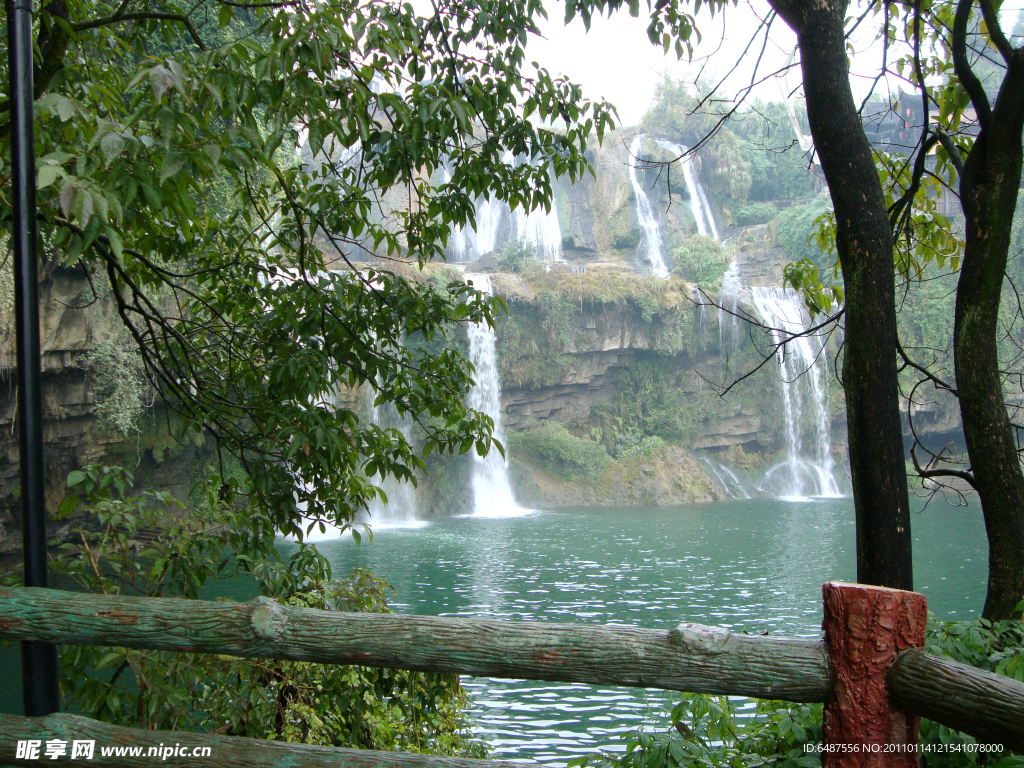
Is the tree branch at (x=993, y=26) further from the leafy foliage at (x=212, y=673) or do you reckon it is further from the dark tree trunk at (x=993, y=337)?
the leafy foliage at (x=212, y=673)

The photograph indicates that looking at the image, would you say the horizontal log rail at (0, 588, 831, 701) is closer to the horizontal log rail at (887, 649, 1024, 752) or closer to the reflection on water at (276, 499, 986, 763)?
the horizontal log rail at (887, 649, 1024, 752)

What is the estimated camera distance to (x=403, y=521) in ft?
68.4

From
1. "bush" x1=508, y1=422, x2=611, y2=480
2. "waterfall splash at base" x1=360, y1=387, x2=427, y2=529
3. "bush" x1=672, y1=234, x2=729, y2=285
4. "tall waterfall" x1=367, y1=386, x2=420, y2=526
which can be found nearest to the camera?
"waterfall splash at base" x1=360, y1=387, x2=427, y2=529

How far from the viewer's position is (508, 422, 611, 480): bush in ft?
81.0

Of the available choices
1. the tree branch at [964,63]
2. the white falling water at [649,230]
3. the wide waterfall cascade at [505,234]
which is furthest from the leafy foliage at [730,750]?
the white falling water at [649,230]

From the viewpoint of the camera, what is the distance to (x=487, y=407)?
77.5 ft

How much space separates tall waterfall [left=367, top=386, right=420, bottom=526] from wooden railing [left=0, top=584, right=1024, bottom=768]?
18625mm

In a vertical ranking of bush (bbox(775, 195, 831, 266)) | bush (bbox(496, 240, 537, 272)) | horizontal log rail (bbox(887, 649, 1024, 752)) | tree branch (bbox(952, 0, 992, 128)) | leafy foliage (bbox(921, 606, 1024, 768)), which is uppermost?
bush (bbox(775, 195, 831, 266))

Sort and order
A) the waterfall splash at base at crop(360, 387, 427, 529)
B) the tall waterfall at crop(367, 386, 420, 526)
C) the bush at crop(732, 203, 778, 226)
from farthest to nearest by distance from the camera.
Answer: the bush at crop(732, 203, 778, 226)
the tall waterfall at crop(367, 386, 420, 526)
the waterfall splash at base at crop(360, 387, 427, 529)

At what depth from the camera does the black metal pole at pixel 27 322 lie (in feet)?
5.63

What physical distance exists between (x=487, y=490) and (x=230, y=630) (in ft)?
71.2

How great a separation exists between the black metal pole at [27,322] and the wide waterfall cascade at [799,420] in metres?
25.4

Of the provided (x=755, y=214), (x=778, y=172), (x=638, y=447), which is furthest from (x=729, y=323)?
(x=778, y=172)

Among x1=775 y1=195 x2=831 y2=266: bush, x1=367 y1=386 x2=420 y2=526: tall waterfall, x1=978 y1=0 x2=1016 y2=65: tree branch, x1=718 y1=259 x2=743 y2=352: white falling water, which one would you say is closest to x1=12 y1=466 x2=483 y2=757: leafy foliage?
x1=978 y1=0 x2=1016 y2=65: tree branch
